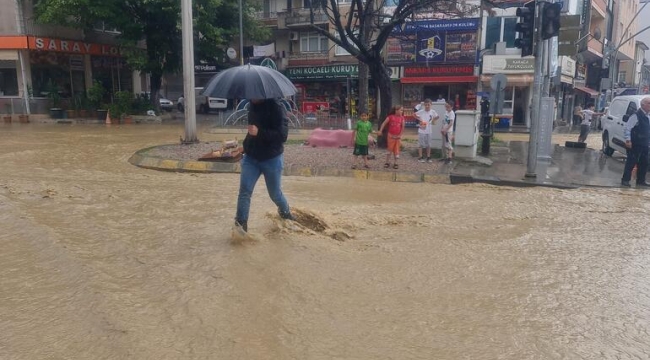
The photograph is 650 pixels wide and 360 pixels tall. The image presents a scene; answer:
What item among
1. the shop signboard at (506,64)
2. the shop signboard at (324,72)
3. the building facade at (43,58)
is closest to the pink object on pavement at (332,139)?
the shop signboard at (506,64)

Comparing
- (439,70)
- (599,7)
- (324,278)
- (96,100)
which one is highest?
(599,7)

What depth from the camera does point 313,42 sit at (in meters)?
35.6

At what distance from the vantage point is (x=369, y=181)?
1126cm

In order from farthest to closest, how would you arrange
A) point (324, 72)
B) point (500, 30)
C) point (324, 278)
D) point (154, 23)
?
point (324, 72) < point (500, 30) < point (154, 23) < point (324, 278)

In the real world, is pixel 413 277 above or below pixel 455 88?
below

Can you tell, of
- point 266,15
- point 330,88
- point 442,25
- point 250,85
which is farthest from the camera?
point 266,15

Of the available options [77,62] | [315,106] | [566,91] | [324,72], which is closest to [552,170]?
[315,106]

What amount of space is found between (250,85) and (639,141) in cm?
860

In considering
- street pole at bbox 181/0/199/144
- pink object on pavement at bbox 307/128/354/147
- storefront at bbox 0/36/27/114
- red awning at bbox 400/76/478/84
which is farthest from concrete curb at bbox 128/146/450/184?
red awning at bbox 400/76/478/84

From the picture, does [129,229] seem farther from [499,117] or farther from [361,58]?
[499,117]

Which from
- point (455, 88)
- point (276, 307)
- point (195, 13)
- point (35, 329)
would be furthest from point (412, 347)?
point (455, 88)

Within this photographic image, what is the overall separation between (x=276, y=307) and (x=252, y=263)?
1.04 meters

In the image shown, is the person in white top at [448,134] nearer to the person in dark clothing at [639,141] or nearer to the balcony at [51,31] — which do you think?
the person in dark clothing at [639,141]

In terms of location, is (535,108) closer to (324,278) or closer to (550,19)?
(550,19)
